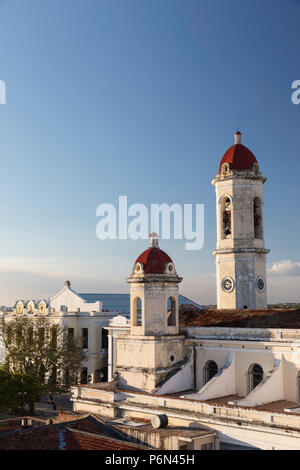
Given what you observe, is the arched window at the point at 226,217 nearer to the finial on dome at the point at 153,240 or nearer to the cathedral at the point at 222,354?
the cathedral at the point at 222,354

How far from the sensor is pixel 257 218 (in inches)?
→ 1299

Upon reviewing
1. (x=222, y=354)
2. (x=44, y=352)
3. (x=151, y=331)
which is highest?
(x=151, y=331)

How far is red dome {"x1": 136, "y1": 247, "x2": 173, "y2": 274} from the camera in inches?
1082

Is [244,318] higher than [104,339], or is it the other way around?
[244,318]

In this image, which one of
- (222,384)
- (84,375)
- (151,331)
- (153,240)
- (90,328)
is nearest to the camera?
(222,384)

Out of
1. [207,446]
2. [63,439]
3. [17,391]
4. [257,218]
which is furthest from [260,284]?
[63,439]

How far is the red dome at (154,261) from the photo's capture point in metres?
27.5

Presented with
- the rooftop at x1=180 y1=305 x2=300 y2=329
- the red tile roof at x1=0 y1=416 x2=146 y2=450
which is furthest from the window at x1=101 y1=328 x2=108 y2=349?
the red tile roof at x1=0 y1=416 x2=146 y2=450

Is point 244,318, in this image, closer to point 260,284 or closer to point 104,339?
point 260,284

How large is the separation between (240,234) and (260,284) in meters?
3.40

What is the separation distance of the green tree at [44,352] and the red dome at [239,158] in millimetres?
18696
